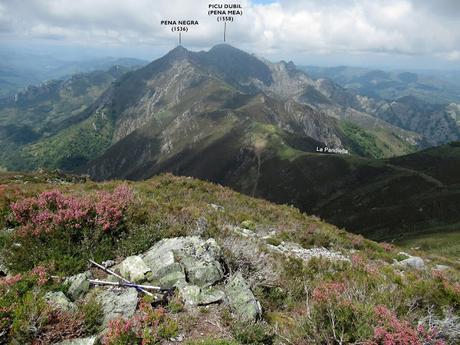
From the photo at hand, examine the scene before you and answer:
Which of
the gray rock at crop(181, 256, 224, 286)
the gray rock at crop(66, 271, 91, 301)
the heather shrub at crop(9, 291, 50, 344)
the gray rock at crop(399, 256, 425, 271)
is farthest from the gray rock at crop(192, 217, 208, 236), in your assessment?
the gray rock at crop(399, 256, 425, 271)

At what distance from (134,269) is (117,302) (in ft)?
4.94

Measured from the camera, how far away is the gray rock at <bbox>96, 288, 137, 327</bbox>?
8867 millimetres

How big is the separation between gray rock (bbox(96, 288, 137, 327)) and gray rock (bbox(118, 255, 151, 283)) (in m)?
0.60

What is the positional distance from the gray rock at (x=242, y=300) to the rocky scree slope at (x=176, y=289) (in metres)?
0.03

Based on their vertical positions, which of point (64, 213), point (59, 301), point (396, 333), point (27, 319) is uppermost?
point (64, 213)

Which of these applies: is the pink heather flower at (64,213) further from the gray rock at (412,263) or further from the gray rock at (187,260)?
the gray rock at (412,263)

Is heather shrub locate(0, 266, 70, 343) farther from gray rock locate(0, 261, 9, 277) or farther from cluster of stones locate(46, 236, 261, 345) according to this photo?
gray rock locate(0, 261, 9, 277)

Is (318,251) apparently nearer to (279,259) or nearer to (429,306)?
(279,259)

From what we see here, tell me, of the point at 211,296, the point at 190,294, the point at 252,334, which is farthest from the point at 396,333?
the point at 190,294

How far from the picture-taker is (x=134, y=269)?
1074 centimetres

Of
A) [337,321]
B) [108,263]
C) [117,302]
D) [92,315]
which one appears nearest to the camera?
[337,321]

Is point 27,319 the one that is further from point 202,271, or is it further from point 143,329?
point 202,271

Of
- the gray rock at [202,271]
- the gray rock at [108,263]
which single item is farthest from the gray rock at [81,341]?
the gray rock at [108,263]

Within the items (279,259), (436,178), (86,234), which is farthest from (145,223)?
(436,178)
